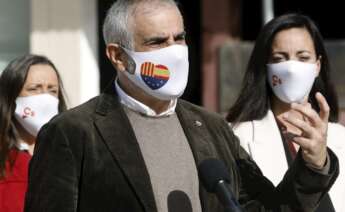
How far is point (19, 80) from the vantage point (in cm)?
468

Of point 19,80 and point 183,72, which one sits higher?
point 183,72

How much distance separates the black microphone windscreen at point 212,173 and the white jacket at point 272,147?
3.74 feet

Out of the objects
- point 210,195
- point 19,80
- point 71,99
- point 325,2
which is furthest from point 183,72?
point 325,2

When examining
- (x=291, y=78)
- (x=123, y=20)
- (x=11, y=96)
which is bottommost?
(x=11, y=96)

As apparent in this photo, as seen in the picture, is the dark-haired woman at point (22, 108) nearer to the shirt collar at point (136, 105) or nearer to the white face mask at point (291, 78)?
the white face mask at point (291, 78)

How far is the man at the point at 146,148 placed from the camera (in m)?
2.92

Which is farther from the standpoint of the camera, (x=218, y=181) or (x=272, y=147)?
(x=272, y=147)

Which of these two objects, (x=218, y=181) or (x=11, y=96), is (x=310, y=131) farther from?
(x=11, y=96)

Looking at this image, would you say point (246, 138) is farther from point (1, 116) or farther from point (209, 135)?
point (1, 116)

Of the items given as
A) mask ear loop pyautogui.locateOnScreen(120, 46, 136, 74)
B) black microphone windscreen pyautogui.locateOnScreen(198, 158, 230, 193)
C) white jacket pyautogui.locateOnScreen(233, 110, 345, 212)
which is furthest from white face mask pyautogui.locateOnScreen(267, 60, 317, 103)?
black microphone windscreen pyautogui.locateOnScreen(198, 158, 230, 193)

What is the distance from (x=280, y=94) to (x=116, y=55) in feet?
4.01

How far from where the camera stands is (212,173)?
2850mm

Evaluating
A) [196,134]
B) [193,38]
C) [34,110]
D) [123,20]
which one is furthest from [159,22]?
[193,38]

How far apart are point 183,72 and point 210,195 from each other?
463 mm
